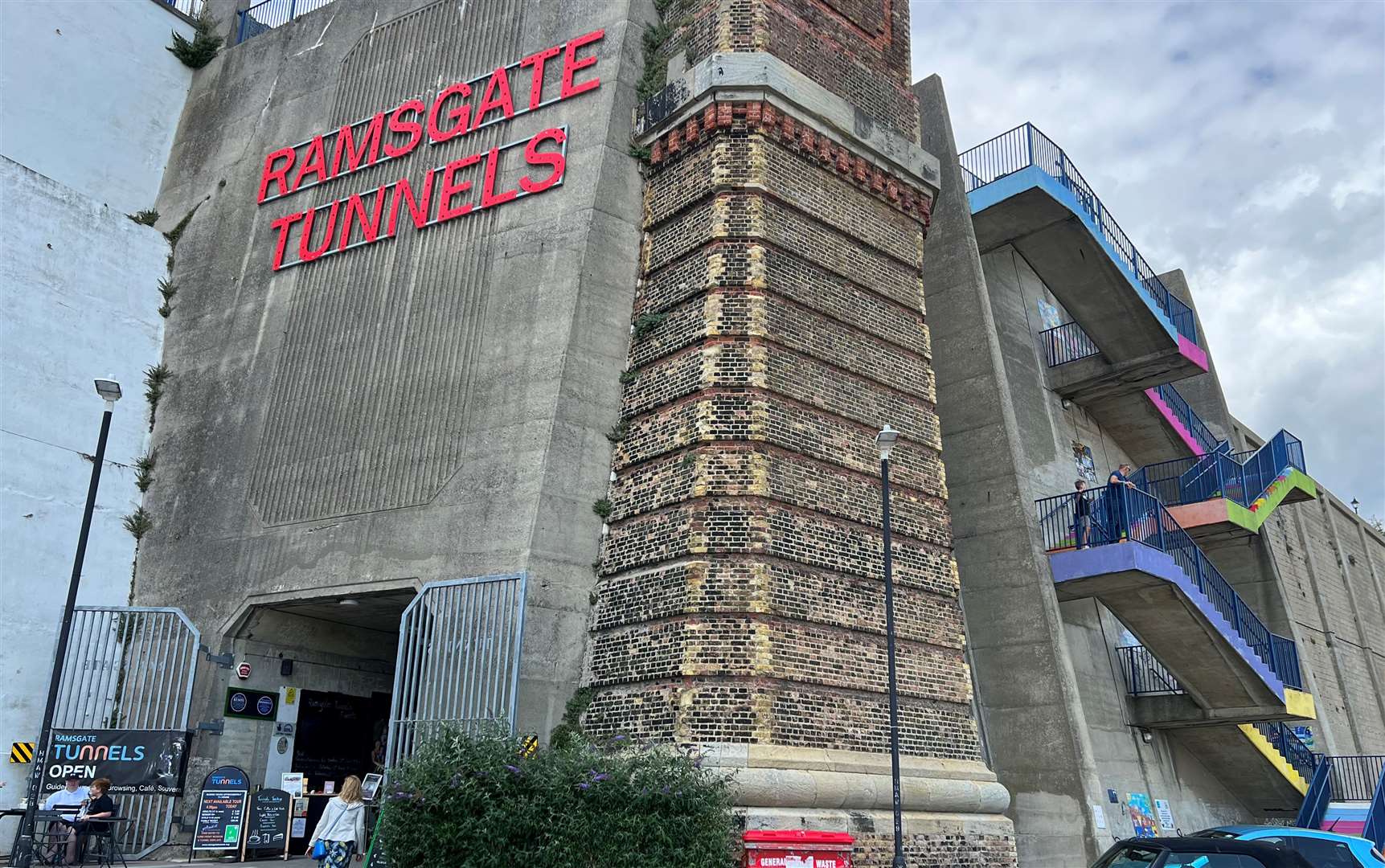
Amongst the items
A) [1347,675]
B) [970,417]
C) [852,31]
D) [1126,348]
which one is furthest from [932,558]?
[1347,675]

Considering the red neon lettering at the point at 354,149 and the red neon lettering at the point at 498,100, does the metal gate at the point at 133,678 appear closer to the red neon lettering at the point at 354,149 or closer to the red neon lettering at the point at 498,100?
the red neon lettering at the point at 354,149

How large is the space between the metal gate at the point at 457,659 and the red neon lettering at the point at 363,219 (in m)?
7.12

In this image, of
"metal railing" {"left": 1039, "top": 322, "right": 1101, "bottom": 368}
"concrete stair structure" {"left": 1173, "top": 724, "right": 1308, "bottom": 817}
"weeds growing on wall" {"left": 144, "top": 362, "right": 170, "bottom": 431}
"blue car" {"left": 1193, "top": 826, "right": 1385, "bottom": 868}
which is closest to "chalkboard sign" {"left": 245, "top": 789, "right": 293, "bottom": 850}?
"weeds growing on wall" {"left": 144, "top": 362, "right": 170, "bottom": 431}

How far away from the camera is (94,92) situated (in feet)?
75.2

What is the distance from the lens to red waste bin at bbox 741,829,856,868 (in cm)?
1226

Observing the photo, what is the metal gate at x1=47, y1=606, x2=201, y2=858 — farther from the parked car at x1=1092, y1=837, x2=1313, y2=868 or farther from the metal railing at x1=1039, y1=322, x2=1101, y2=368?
the metal railing at x1=1039, y1=322, x2=1101, y2=368

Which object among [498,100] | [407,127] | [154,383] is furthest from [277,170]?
[498,100]

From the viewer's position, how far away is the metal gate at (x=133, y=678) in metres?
16.8

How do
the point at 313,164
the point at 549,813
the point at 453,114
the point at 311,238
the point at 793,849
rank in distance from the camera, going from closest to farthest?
the point at 549,813 → the point at 793,849 → the point at 453,114 → the point at 311,238 → the point at 313,164

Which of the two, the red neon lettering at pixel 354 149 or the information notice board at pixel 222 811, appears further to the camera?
the red neon lettering at pixel 354 149

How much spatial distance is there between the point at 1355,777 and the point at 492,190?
2337 cm

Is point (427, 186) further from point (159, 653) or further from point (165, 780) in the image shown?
point (165, 780)

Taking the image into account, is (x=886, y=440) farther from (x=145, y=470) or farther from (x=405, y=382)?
(x=145, y=470)

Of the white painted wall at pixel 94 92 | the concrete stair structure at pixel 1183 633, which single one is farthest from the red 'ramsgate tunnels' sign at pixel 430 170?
the concrete stair structure at pixel 1183 633
